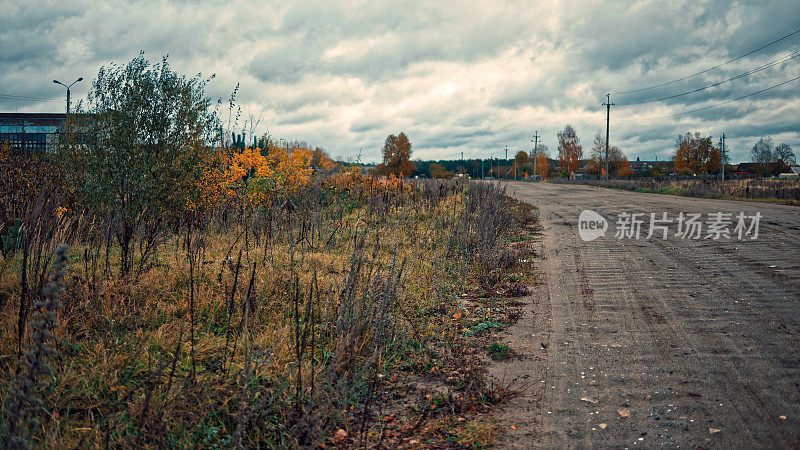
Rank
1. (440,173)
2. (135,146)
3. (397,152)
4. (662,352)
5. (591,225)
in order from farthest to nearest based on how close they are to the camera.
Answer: (397,152) < (440,173) < (591,225) < (135,146) < (662,352)

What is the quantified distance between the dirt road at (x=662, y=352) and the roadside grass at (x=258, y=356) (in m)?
0.54

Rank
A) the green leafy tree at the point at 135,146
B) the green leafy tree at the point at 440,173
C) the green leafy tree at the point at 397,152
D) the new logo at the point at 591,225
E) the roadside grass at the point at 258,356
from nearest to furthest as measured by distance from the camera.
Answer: the roadside grass at the point at 258,356, the green leafy tree at the point at 135,146, the new logo at the point at 591,225, the green leafy tree at the point at 440,173, the green leafy tree at the point at 397,152

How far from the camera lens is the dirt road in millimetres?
3225

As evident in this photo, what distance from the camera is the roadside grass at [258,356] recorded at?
3.03 metres

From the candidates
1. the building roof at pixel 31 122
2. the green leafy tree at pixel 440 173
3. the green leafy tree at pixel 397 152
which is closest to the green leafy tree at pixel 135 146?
the green leafy tree at pixel 440 173

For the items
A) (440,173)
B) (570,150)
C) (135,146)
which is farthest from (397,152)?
(135,146)

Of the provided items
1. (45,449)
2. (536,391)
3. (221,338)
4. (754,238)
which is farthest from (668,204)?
(45,449)

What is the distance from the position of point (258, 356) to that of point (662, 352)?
3857mm

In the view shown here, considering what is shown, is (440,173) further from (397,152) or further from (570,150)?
(570,150)

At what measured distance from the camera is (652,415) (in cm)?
337

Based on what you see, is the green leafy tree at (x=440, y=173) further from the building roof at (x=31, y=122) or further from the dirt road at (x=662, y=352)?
the building roof at (x=31, y=122)

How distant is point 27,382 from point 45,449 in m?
1.12

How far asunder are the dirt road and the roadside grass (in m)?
0.54

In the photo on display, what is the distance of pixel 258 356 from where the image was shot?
390 centimetres
